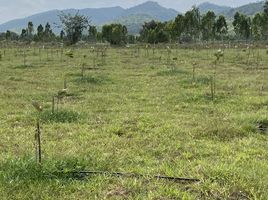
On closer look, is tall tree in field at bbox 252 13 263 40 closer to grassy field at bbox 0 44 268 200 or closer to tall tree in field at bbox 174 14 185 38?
tall tree in field at bbox 174 14 185 38

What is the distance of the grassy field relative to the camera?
6.38 meters

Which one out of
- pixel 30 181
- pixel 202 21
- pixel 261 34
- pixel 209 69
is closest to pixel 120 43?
pixel 202 21

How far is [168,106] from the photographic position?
13.8 meters

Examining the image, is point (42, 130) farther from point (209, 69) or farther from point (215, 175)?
point (209, 69)

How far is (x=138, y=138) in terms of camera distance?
9.84 meters

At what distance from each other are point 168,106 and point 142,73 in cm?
946

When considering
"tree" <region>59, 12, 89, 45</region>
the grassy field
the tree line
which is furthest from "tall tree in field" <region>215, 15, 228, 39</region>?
the grassy field

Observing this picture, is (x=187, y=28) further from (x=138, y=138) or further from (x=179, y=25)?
(x=138, y=138)

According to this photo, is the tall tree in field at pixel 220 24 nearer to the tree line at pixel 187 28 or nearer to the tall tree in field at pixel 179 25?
the tree line at pixel 187 28

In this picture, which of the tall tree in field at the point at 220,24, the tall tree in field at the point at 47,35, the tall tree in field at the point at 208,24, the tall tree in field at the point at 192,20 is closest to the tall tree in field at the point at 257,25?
the tall tree in field at the point at 220,24

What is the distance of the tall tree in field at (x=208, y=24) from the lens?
5972cm

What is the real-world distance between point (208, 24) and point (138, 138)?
52.9 meters

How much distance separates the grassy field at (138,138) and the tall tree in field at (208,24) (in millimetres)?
41120

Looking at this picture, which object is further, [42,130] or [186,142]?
[42,130]
